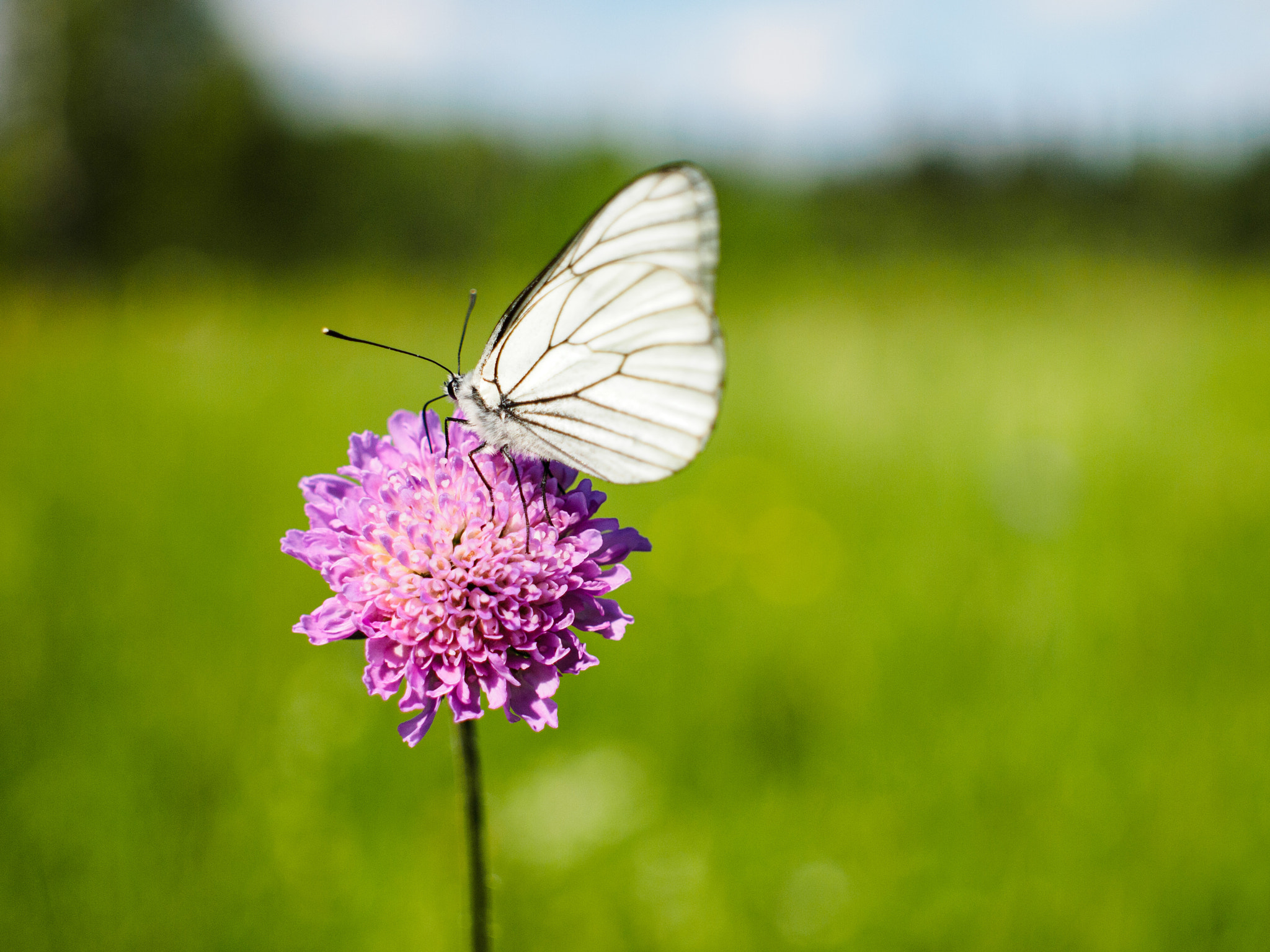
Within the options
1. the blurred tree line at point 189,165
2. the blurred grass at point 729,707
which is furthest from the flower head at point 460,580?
the blurred tree line at point 189,165

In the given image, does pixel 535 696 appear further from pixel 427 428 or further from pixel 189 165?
pixel 189 165

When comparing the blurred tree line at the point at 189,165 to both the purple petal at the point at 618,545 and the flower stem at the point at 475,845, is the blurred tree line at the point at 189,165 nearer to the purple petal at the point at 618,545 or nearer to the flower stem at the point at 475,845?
the purple petal at the point at 618,545

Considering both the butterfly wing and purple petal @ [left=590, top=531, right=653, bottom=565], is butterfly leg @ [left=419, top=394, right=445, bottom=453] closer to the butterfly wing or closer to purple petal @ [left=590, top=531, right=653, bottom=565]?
the butterfly wing

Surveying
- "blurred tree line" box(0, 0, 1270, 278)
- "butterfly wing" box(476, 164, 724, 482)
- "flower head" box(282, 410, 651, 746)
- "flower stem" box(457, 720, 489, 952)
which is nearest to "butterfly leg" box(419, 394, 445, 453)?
"flower head" box(282, 410, 651, 746)

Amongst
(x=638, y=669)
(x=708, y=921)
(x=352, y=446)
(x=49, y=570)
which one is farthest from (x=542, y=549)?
(x=49, y=570)

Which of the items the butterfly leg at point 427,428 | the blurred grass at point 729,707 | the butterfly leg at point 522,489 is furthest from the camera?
the blurred grass at point 729,707
